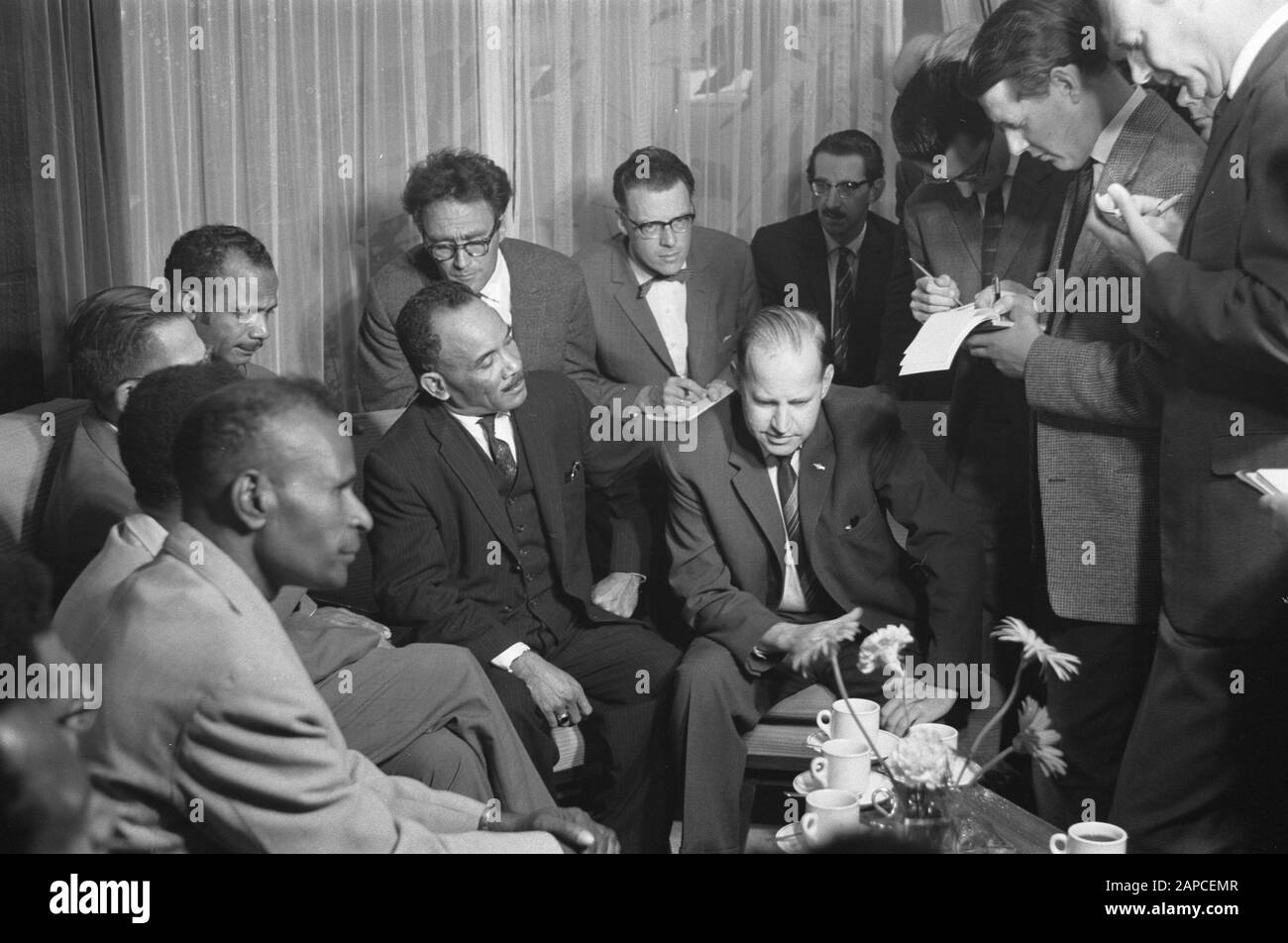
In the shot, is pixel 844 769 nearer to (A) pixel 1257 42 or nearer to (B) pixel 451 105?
(A) pixel 1257 42

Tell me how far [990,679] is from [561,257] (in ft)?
5.28

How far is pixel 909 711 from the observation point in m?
2.61

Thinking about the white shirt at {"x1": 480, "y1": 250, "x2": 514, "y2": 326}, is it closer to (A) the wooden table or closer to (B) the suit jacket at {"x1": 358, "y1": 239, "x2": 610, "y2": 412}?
(B) the suit jacket at {"x1": 358, "y1": 239, "x2": 610, "y2": 412}

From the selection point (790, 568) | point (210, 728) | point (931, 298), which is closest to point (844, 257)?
point (931, 298)

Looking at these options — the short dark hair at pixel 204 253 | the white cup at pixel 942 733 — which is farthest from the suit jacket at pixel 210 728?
the short dark hair at pixel 204 253

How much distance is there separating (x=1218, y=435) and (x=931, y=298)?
804 millimetres

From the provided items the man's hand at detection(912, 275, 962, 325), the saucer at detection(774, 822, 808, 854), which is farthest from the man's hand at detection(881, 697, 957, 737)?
the man's hand at detection(912, 275, 962, 325)

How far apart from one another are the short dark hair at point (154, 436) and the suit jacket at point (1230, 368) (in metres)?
1.65

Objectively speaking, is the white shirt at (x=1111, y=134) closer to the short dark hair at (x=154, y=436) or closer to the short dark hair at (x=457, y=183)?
the short dark hair at (x=457, y=183)

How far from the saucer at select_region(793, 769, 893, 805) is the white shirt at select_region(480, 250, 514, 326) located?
69.5 inches

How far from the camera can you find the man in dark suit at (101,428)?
8.59 feet
